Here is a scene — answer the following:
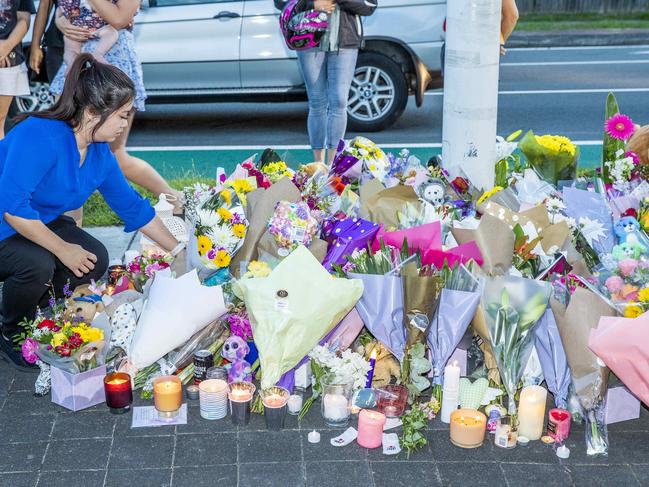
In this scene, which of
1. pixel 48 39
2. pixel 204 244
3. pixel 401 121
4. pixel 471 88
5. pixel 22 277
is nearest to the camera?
pixel 204 244

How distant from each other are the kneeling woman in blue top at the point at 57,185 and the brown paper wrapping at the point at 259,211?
61cm

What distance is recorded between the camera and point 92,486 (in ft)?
10.5

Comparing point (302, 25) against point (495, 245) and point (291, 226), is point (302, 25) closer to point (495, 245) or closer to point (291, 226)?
point (291, 226)

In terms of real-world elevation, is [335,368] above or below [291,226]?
below

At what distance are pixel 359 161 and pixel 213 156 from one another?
3.45 metres

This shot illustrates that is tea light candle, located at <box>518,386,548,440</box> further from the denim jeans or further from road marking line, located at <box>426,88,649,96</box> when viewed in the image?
road marking line, located at <box>426,88,649,96</box>

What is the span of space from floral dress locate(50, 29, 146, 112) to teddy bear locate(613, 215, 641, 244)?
2831 millimetres

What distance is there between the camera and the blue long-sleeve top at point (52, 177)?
3887 millimetres

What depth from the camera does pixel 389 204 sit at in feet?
14.2

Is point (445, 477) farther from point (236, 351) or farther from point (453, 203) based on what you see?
point (453, 203)

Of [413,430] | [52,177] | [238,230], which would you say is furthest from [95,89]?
[413,430]

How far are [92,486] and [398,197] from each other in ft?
6.53

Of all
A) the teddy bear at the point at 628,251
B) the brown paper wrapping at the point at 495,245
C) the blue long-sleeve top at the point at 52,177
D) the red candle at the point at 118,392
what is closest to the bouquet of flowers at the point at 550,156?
the teddy bear at the point at 628,251

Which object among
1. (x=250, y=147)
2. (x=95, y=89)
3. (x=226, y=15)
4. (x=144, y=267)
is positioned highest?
(x=95, y=89)
